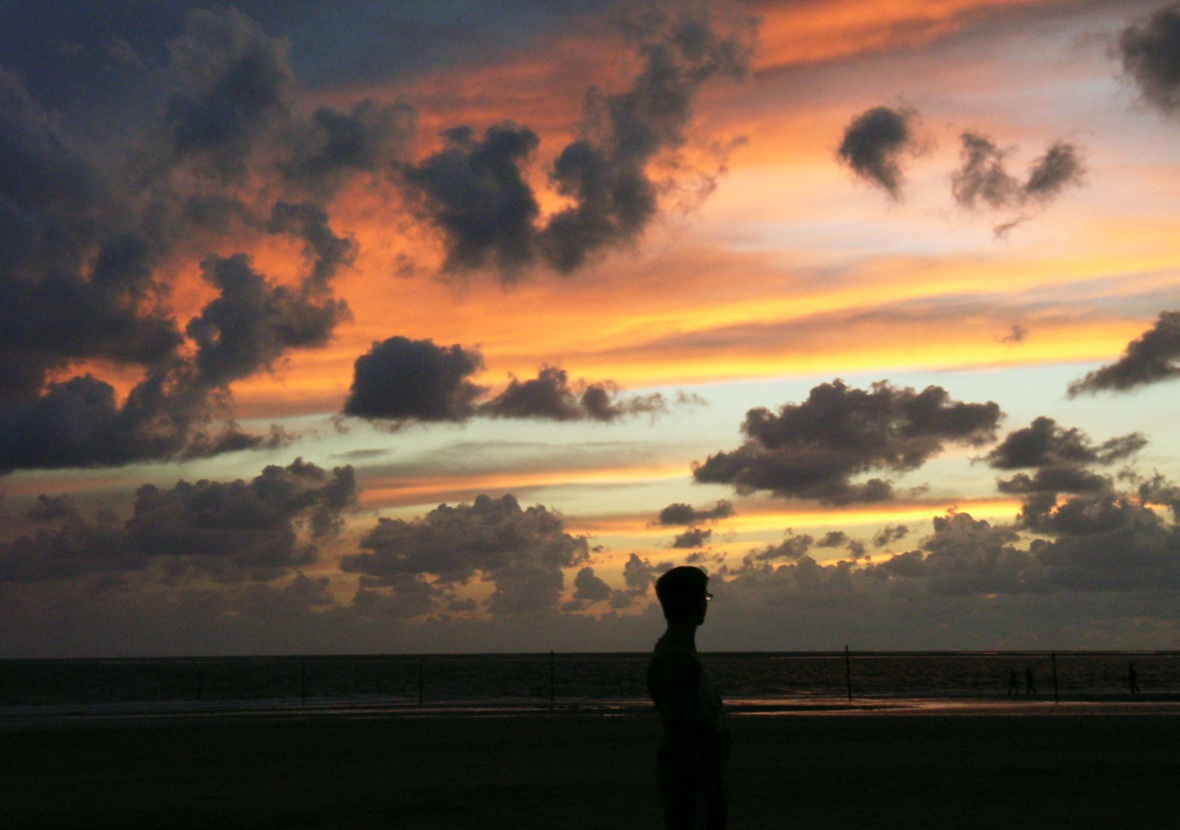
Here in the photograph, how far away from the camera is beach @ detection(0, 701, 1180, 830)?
1652cm

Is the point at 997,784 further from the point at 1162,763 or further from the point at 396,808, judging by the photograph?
the point at 396,808

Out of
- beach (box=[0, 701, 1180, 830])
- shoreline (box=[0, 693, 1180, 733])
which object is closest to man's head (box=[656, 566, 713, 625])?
beach (box=[0, 701, 1180, 830])

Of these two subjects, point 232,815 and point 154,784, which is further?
point 154,784

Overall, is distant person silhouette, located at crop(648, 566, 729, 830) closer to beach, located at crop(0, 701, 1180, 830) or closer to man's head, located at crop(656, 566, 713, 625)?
man's head, located at crop(656, 566, 713, 625)

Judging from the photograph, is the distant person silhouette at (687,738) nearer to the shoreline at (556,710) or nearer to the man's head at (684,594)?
the man's head at (684,594)

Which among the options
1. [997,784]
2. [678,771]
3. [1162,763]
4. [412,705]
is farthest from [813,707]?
[678,771]

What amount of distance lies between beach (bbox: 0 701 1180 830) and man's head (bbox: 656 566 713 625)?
31.6 feet

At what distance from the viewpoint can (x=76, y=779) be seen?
22.5 m

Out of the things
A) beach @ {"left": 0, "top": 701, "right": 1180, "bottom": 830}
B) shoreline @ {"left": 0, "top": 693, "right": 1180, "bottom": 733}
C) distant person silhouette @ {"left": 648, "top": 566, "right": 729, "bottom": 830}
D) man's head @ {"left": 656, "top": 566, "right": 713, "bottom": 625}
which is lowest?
shoreline @ {"left": 0, "top": 693, "right": 1180, "bottom": 733}

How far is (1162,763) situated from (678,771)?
20.2 metres

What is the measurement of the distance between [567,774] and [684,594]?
16.3 m

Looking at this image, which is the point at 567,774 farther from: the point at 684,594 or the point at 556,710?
the point at 556,710

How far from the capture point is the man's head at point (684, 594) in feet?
21.8

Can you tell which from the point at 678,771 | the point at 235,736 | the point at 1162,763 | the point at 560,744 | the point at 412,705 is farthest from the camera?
the point at 412,705
